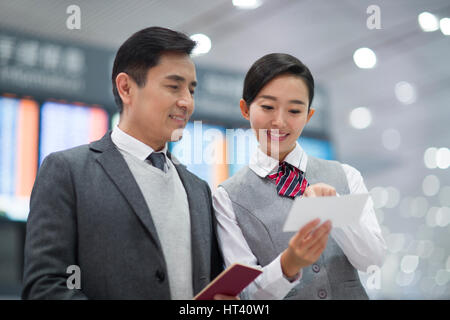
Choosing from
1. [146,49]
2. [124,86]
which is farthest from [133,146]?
[146,49]

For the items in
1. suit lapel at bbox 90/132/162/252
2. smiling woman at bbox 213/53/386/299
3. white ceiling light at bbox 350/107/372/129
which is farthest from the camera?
white ceiling light at bbox 350/107/372/129

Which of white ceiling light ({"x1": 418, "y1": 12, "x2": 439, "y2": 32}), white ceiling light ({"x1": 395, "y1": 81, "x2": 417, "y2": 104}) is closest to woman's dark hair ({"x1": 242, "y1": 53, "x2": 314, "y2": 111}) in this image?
white ceiling light ({"x1": 418, "y1": 12, "x2": 439, "y2": 32})

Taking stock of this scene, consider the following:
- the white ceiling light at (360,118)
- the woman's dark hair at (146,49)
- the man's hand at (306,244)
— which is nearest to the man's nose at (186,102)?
the woman's dark hair at (146,49)

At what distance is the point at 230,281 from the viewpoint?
1.42 metres

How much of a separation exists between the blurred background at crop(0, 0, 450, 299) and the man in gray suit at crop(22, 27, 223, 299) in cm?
83

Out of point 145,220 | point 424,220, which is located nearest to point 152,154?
point 145,220

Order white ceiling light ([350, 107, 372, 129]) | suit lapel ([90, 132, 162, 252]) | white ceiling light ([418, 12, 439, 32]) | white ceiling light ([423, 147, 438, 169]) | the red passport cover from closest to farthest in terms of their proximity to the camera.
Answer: the red passport cover, suit lapel ([90, 132, 162, 252]), white ceiling light ([418, 12, 439, 32]), white ceiling light ([350, 107, 372, 129]), white ceiling light ([423, 147, 438, 169])

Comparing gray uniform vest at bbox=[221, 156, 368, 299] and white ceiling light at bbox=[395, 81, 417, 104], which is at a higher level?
white ceiling light at bbox=[395, 81, 417, 104]

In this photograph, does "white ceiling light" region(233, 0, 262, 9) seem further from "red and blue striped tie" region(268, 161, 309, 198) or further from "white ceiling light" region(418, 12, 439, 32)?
"red and blue striped tie" region(268, 161, 309, 198)

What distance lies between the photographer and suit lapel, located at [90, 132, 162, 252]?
4.99 feet

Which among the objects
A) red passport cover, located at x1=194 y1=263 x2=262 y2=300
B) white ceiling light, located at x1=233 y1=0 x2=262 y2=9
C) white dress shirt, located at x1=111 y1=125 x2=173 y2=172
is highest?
white ceiling light, located at x1=233 y1=0 x2=262 y2=9

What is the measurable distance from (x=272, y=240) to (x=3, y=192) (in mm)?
2624

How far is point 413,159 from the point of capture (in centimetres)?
816

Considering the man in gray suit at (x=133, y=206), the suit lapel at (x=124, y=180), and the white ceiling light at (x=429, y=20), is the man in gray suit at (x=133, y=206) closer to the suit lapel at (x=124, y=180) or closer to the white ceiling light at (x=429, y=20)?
the suit lapel at (x=124, y=180)
